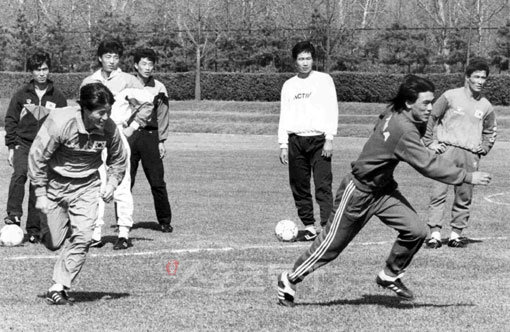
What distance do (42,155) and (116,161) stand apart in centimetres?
70

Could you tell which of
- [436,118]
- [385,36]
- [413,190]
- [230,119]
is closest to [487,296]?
[436,118]

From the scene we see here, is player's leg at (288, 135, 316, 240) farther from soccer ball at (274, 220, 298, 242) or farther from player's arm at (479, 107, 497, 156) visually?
player's arm at (479, 107, 497, 156)

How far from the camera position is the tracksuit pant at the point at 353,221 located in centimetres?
763

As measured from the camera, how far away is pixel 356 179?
770 centimetres

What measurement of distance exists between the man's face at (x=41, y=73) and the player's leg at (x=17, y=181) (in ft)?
2.66

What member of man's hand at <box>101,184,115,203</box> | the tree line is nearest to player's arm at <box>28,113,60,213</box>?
man's hand at <box>101,184,115,203</box>

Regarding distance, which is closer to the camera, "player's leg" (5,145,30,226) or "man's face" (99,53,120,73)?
"man's face" (99,53,120,73)

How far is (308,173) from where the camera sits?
11.5m

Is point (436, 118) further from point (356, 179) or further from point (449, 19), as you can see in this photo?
point (449, 19)

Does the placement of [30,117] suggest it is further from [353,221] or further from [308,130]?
[353,221]

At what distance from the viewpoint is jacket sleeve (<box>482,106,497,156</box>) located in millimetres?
11469

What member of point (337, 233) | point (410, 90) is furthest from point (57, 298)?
point (410, 90)

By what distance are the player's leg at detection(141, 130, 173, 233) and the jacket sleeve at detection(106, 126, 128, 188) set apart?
363 cm

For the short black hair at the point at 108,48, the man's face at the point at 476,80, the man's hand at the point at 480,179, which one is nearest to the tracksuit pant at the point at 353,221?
the man's hand at the point at 480,179
